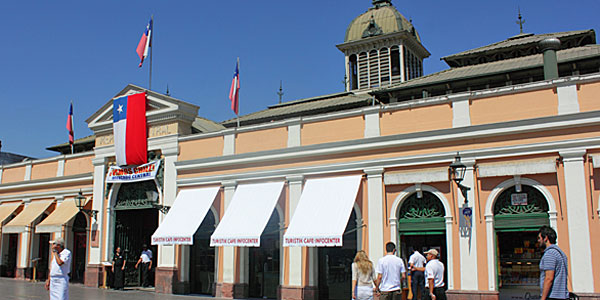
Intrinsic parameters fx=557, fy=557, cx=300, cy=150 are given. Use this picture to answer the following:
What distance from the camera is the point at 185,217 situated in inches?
728

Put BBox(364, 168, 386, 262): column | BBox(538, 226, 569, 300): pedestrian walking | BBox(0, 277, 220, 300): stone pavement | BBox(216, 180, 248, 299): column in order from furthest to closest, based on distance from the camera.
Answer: BBox(216, 180, 248, 299): column → BBox(0, 277, 220, 300): stone pavement → BBox(364, 168, 386, 262): column → BBox(538, 226, 569, 300): pedestrian walking

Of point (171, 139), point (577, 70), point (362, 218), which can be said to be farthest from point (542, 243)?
point (171, 139)

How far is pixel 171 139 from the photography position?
2030cm

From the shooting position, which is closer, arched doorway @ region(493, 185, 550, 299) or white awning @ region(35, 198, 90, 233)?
arched doorway @ region(493, 185, 550, 299)

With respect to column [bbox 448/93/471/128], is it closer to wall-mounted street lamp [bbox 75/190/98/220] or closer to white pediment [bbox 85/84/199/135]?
white pediment [bbox 85/84/199/135]

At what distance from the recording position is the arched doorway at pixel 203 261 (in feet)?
63.4

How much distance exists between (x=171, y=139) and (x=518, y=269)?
490 inches

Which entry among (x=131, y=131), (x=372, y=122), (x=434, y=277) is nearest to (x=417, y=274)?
(x=434, y=277)

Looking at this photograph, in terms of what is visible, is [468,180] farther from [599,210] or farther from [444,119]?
[599,210]

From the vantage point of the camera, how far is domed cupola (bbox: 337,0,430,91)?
→ 105 feet

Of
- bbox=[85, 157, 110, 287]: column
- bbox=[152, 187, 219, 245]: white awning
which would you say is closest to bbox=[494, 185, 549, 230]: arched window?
bbox=[152, 187, 219, 245]: white awning

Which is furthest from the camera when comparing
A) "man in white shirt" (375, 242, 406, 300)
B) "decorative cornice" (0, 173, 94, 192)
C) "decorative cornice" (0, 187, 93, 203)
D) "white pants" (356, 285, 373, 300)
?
"decorative cornice" (0, 187, 93, 203)

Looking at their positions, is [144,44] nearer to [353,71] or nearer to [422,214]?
[422,214]

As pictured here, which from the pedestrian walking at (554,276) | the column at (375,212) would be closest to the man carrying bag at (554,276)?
the pedestrian walking at (554,276)
